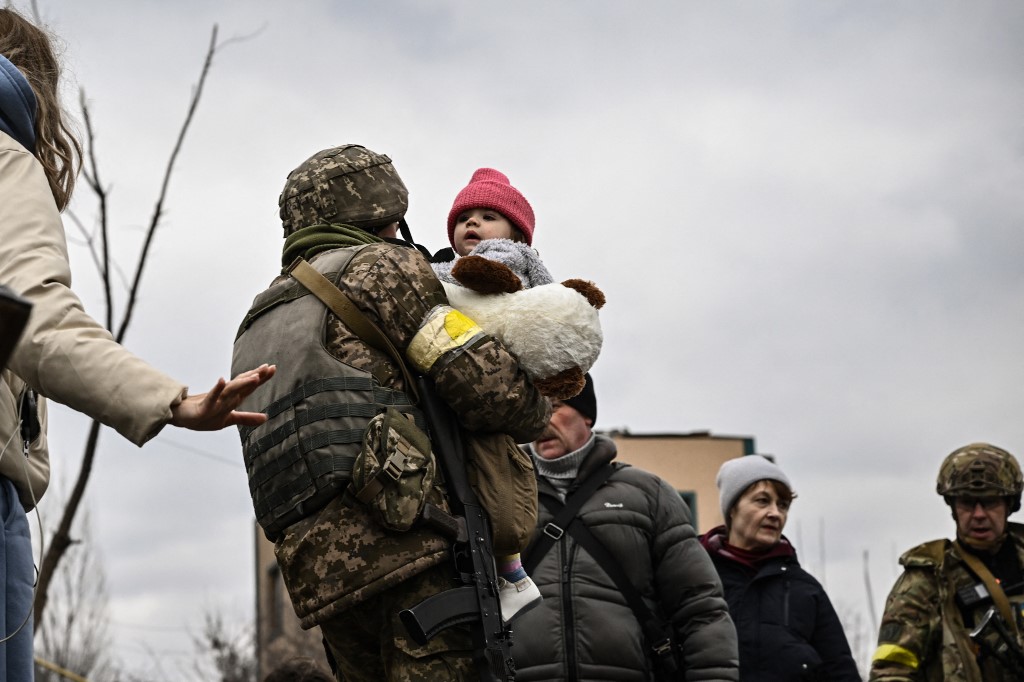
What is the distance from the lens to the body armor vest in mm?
4004

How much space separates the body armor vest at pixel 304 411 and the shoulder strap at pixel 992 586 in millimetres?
3989

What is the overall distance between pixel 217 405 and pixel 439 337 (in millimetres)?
1329

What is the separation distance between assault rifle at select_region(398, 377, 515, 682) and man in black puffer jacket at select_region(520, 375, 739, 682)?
58.3 inches

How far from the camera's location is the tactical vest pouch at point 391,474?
3883 millimetres

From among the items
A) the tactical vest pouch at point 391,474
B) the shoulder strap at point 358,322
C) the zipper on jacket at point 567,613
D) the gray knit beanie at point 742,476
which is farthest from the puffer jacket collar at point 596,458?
the tactical vest pouch at point 391,474

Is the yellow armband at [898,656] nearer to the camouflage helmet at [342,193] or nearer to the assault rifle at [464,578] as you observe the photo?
the assault rifle at [464,578]

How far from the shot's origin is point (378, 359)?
13.6 ft

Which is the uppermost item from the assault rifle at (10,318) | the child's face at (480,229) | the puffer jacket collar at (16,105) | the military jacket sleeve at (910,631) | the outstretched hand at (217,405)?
the child's face at (480,229)

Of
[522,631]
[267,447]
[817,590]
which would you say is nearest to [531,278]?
[267,447]

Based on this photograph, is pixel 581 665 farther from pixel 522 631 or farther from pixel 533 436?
pixel 533 436

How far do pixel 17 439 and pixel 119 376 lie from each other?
501 millimetres

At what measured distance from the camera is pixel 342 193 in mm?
4488

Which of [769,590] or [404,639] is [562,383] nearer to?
[404,639]

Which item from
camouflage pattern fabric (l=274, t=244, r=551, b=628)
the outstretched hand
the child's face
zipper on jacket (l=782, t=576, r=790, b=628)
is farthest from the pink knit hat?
the outstretched hand
